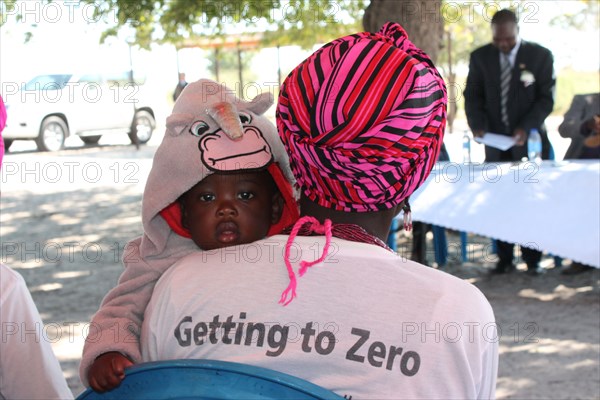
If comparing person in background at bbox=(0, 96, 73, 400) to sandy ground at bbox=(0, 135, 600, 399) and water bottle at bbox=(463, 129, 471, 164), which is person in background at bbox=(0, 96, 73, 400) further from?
water bottle at bbox=(463, 129, 471, 164)

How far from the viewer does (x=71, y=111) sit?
1819cm

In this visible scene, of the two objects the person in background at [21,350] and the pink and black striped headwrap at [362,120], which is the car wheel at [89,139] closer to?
the person in background at [21,350]

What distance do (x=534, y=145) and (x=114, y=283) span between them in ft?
11.1

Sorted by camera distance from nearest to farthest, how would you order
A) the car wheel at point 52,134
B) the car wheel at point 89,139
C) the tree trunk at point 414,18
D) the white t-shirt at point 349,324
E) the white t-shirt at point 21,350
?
the white t-shirt at point 349,324 → the white t-shirt at point 21,350 → the tree trunk at point 414,18 → the car wheel at point 52,134 → the car wheel at point 89,139

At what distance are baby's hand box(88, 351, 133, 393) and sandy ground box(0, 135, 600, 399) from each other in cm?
298

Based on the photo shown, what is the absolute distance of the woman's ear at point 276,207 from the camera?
199cm

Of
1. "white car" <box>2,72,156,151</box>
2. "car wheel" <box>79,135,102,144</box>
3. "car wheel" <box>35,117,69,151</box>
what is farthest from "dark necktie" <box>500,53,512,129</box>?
"car wheel" <box>79,135,102,144</box>

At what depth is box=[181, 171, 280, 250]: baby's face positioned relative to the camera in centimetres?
184

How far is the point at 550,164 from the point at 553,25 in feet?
Result: 77.5

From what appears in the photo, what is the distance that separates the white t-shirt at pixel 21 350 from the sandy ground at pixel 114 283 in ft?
8.40

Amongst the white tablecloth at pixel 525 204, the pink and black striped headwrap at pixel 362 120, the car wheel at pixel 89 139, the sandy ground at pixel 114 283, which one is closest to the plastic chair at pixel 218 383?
the pink and black striped headwrap at pixel 362 120

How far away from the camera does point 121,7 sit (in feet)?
25.2

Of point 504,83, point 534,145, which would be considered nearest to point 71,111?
point 504,83

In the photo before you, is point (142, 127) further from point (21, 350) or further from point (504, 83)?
point (21, 350)
